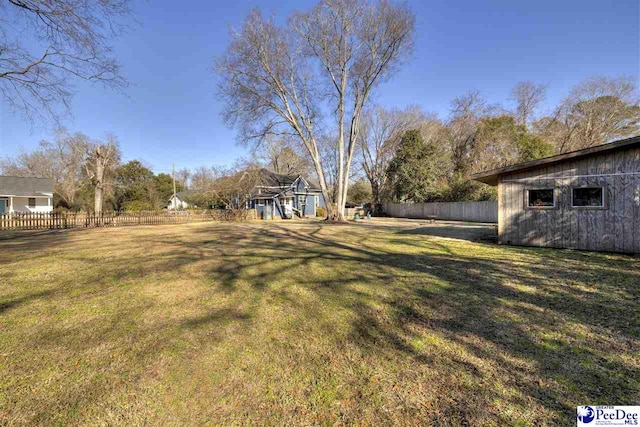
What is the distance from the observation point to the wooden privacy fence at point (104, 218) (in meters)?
16.0

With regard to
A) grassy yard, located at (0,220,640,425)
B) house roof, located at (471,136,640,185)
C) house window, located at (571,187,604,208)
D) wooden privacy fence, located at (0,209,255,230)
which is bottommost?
grassy yard, located at (0,220,640,425)

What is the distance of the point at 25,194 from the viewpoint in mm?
28609

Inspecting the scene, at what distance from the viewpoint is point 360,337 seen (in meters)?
3.06

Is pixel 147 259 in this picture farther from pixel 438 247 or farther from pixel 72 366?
pixel 438 247

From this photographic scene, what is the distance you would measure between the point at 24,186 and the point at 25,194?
1499mm

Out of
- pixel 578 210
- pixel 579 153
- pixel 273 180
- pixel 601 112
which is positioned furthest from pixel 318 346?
pixel 601 112

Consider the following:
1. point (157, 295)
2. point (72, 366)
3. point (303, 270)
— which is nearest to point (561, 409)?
point (72, 366)

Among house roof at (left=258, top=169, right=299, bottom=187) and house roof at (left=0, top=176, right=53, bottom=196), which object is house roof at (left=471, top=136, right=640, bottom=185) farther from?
house roof at (left=0, top=176, right=53, bottom=196)

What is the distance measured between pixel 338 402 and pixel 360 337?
103 centimetres

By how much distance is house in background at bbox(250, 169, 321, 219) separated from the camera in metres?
29.3

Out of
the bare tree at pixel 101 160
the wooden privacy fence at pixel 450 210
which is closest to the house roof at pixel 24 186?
the bare tree at pixel 101 160

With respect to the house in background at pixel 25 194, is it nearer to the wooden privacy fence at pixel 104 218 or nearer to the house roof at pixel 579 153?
the wooden privacy fence at pixel 104 218

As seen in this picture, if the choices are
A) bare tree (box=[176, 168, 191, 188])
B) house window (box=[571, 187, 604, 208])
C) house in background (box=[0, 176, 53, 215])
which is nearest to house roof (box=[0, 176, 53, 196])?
house in background (box=[0, 176, 53, 215])

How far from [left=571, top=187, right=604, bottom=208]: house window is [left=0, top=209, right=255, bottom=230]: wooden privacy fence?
899 inches
